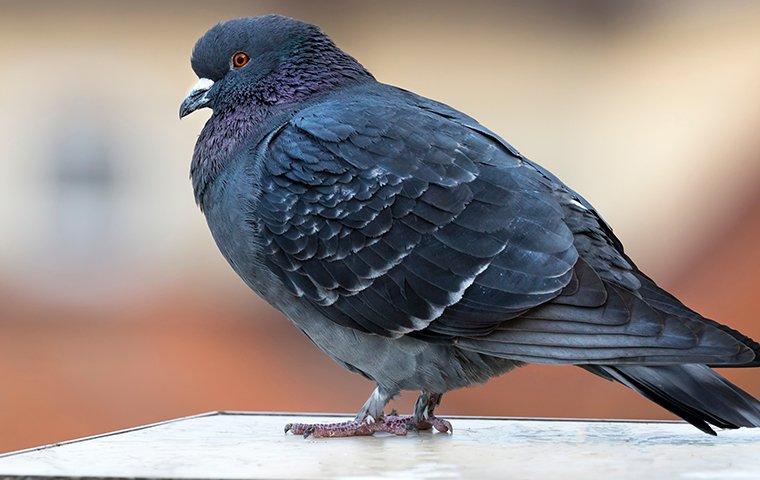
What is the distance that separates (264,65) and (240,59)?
0.14 m

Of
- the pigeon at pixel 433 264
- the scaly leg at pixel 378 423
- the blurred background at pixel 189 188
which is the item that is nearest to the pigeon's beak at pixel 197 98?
the pigeon at pixel 433 264

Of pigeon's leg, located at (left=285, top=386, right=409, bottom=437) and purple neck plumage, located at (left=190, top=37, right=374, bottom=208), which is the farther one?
purple neck plumage, located at (left=190, top=37, right=374, bottom=208)

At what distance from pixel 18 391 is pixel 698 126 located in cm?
619

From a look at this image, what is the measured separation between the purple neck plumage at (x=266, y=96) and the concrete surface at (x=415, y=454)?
1046mm

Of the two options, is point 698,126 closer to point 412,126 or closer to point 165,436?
point 412,126

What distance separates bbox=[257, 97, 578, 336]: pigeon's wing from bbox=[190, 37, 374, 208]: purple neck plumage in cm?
35

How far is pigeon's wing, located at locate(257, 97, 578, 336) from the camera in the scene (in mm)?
4172

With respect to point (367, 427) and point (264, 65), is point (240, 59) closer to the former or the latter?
point (264, 65)

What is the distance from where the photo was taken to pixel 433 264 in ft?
13.9

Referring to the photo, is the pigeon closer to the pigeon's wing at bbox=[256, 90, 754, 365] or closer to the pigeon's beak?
the pigeon's wing at bbox=[256, 90, 754, 365]

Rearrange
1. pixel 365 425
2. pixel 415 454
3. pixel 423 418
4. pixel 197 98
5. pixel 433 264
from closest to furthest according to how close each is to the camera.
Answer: pixel 415 454
pixel 433 264
pixel 365 425
pixel 423 418
pixel 197 98

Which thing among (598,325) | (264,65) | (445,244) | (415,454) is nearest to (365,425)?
(415,454)

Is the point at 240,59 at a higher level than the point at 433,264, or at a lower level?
higher

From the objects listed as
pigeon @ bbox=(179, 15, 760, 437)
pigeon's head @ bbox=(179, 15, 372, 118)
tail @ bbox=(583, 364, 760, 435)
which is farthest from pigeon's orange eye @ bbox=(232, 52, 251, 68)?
tail @ bbox=(583, 364, 760, 435)
